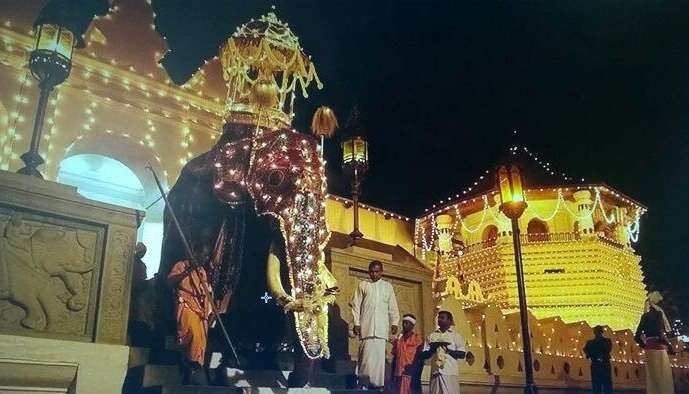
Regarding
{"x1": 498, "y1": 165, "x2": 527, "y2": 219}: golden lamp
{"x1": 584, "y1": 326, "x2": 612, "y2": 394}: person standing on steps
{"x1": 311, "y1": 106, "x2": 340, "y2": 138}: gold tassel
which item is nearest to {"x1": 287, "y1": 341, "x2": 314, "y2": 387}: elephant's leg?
{"x1": 311, "y1": 106, "x2": 340, "y2": 138}: gold tassel

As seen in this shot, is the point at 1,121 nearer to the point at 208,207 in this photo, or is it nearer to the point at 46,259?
the point at 208,207

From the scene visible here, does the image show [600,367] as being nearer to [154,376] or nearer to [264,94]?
[264,94]

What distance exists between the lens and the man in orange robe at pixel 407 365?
7086mm

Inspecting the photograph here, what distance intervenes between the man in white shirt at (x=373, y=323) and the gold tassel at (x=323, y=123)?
2.26 metres

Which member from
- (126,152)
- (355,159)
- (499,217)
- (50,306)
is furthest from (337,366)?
(499,217)

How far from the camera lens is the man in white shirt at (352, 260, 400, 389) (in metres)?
7.43

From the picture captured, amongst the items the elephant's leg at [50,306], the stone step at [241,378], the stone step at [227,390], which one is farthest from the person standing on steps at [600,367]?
the elephant's leg at [50,306]

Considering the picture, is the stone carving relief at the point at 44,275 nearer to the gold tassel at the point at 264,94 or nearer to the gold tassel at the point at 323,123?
the gold tassel at the point at 264,94

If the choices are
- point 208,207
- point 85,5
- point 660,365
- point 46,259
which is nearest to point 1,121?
point 85,5

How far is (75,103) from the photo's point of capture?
33.1ft

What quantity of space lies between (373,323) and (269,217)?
203 centimetres

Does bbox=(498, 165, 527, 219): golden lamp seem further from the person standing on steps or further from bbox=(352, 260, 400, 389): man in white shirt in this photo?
the person standing on steps

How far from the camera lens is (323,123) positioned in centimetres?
898

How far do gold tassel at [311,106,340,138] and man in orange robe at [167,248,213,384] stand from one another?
10.6ft
